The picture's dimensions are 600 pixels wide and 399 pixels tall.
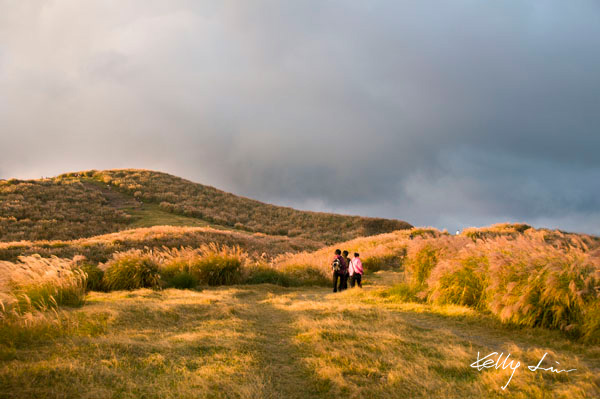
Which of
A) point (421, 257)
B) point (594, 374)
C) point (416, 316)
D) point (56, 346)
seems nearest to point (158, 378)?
point (56, 346)

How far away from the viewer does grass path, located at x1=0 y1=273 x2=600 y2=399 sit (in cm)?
395

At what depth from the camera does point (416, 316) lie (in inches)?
333

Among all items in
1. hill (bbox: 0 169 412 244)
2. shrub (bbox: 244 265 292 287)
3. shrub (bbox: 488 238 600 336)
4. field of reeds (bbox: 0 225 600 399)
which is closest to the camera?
field of reeds (bbox: 0 225 600 399)

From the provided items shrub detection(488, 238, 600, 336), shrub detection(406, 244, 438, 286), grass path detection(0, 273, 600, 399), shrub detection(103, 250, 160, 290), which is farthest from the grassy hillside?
shrub detection(488, 238, 600, 336)

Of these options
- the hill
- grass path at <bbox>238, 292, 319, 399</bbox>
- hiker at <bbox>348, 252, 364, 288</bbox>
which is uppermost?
the hill

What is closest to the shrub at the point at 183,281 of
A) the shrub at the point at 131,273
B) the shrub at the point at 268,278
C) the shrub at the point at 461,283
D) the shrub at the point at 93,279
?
the shrub at the point at 131,273

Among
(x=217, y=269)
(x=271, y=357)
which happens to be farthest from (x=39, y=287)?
(x=217, y=269)

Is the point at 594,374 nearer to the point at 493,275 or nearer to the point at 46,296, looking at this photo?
the point at 493,275

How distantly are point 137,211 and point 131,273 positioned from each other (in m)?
30.0

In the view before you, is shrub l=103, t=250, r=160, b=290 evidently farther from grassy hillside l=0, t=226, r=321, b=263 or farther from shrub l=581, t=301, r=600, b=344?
shrub l=581, t=301, r=600, b=344

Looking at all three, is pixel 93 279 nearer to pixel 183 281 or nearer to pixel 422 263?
pixel 183 281

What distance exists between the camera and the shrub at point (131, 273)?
11.2 m

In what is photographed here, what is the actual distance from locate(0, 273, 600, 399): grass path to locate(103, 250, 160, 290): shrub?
11.9 feet

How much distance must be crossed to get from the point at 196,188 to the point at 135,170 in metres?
11.2
